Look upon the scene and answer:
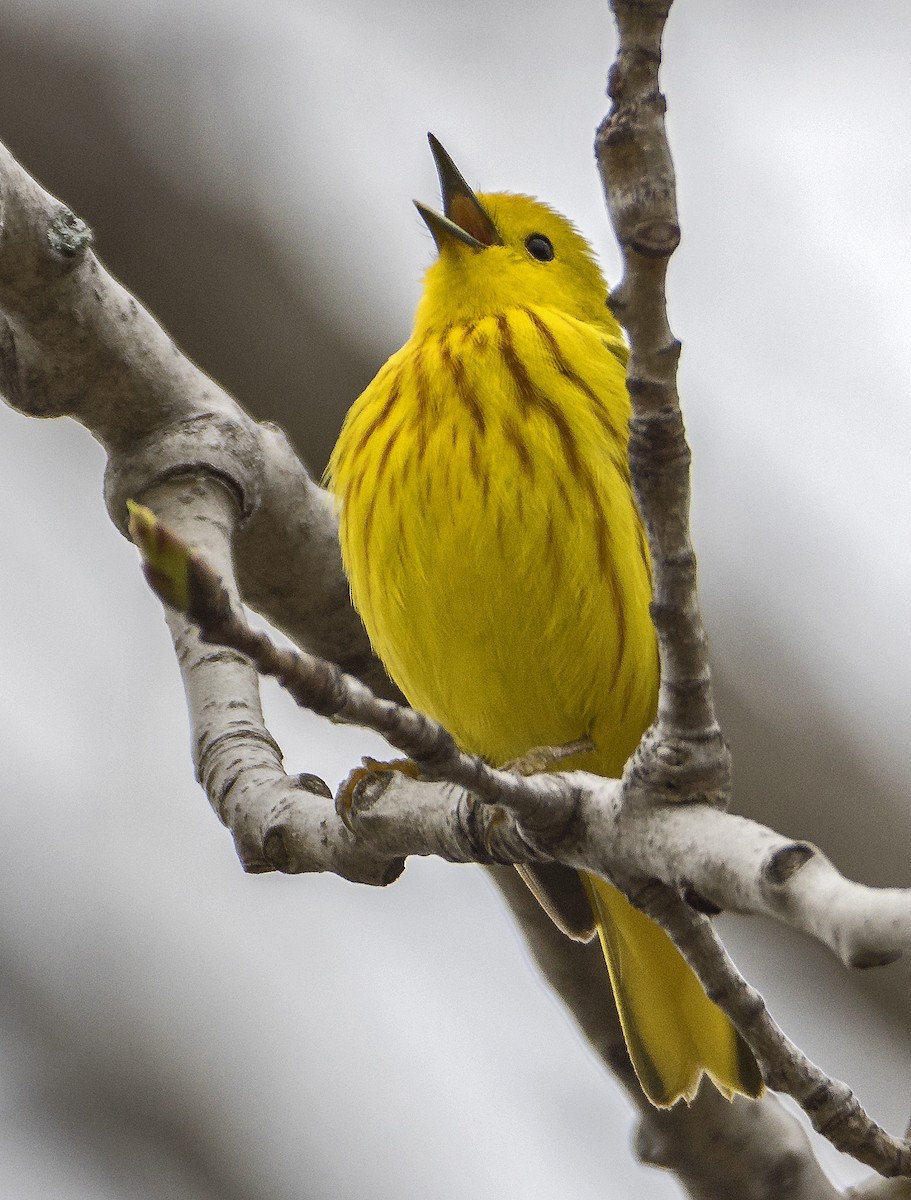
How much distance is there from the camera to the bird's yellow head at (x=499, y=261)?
10.3ft

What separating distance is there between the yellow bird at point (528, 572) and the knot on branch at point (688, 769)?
3.27 feet

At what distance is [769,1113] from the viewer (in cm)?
279

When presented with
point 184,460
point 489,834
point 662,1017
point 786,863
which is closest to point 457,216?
point 184,460

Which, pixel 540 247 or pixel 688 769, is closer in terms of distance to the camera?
pixel 688 769

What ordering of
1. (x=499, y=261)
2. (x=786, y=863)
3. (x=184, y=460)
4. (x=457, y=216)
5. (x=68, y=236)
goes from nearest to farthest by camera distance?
(x=786, y=863), (x=68, y=236), (x=184, y=460), (x=499, y=261), (x=457, y=216)

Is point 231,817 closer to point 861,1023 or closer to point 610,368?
point 610,368

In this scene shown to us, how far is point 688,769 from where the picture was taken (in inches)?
60.7

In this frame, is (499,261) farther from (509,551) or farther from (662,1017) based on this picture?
(662,1017)

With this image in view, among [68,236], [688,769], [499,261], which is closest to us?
[688,769]

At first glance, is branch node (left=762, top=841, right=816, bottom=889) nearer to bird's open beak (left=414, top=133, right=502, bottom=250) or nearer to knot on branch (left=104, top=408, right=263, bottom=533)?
knot on branch (left=104, top=408, right=263, bottom=533)

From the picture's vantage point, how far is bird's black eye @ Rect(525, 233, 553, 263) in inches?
133

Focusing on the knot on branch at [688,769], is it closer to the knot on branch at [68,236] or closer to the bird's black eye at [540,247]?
the knot on branch at [68,236]

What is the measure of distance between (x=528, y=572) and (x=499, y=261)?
3.20ft

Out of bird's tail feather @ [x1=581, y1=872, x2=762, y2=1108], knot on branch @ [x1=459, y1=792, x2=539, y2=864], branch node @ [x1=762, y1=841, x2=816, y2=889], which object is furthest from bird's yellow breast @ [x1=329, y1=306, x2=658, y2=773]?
branch node @ [x1=762, y1=841, x2=816, y2=889]
